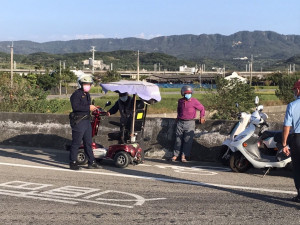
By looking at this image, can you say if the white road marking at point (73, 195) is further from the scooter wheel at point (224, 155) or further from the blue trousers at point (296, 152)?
the scooter wheel at point (224, 155)

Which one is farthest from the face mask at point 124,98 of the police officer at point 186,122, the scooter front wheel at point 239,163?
the scooter front wheel at point 239,163

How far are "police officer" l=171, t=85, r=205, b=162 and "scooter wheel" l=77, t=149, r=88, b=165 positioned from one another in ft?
6.78

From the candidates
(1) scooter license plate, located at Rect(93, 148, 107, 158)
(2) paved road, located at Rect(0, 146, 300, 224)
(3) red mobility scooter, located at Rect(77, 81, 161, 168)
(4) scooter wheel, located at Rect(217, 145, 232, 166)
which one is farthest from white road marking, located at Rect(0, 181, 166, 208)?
(4) scooter wheel, located at Rect(217, 145, 232, 166)

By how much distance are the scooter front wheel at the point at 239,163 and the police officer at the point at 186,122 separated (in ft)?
5.52

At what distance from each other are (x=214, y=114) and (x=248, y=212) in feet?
57.4

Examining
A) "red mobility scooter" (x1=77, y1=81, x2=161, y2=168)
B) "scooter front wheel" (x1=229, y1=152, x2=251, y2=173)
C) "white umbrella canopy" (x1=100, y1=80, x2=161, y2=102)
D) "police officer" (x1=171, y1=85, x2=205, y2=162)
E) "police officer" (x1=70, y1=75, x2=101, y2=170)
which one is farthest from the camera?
"police officer" (x1=171, y1=85, x2=205, y2=162)

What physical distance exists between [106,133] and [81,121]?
281 cm

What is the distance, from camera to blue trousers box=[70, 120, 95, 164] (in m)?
9.61

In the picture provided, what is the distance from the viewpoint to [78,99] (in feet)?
31.6

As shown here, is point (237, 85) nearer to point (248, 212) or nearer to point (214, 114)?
point (214, 114)

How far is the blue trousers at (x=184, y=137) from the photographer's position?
11000 mm

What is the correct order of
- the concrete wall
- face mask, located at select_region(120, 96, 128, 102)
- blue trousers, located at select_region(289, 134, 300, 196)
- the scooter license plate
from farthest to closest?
the concrete wall
face mask, located at select_region(120, 96, 128, 102)
the scooter license plate
blue trousers, located at select_region(289, 134, 300, 196)

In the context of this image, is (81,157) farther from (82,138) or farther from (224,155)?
(224,155)

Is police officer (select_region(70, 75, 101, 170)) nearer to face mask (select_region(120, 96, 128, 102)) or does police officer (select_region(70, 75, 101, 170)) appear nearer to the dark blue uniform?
the dark blue uniform
